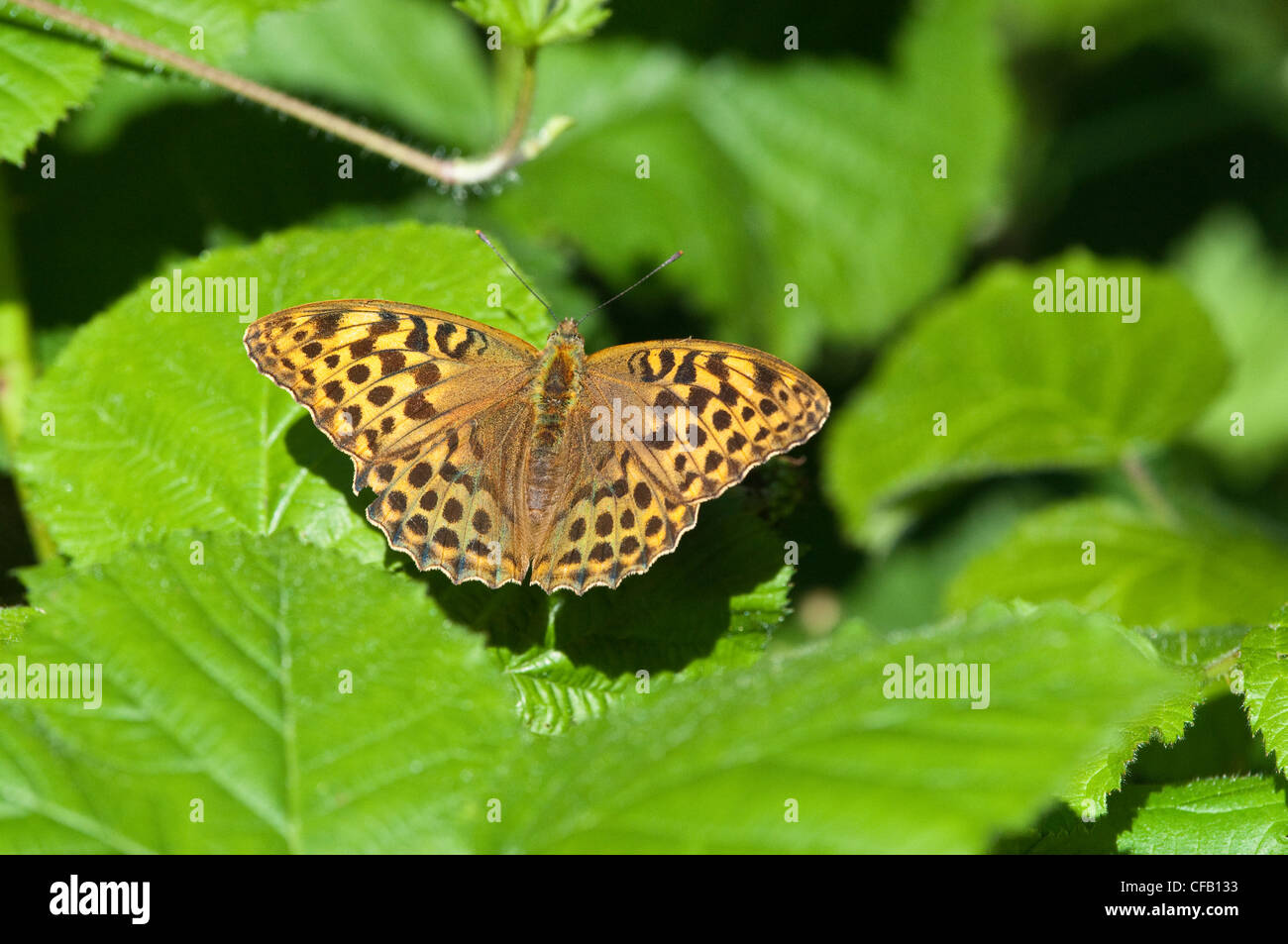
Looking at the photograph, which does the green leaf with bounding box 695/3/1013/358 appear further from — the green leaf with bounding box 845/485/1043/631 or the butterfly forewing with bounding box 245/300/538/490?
the butterfly forewing with bounding box 245/300/538/490

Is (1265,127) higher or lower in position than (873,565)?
higher

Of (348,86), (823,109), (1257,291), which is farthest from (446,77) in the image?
(1257,291)

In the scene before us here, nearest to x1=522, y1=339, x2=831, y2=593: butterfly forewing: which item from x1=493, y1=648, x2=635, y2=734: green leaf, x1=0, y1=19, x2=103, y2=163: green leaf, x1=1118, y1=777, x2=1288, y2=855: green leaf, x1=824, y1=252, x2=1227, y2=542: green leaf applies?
x1=493, y1=648, x2=635, y2=734: green leaf

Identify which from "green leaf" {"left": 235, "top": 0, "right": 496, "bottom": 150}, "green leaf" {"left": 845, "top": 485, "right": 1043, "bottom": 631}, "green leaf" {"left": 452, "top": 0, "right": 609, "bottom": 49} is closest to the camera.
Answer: "green leaf" {"left": 452, "top": 0, "right": 609, "bottom": 49}

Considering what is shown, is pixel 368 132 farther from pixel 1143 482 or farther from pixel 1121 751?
pixel 1143 482

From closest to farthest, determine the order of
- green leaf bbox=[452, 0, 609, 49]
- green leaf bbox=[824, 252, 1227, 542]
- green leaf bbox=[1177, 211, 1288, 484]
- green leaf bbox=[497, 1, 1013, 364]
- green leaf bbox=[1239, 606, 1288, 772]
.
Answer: green leaf bbox=[1239, 606, 1288, 772]
green leaf bbox=[452, 0, 609, 49]
green leaf bbox=[824, 252, 1227, 542]
green leaf bbox=[497, 1, 1013, 364]
green leaf bbox=[1177, 211, 1288, 484]

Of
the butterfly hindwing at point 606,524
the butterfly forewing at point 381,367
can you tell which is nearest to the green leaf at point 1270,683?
the butterfly hindwing at point 606,524
